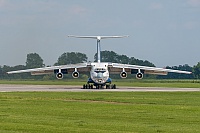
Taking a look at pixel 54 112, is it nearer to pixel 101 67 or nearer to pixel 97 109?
pixel 97 109

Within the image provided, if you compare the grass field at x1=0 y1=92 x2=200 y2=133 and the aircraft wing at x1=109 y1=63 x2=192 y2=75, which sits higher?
the aircraft wing at x1=109 y1=63 x2=192 y2=75

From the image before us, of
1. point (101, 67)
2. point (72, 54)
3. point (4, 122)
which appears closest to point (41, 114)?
point (4, 122)

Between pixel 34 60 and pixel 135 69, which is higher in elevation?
pixel 34 60

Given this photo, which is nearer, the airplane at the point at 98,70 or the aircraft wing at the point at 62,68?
the airplane at the point at 98,70

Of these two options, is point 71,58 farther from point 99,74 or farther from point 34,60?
point 99,74

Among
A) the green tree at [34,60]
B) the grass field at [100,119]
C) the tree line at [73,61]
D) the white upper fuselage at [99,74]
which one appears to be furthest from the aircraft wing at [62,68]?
the green tree at [34,60]

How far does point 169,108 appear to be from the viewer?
3194 centimetres

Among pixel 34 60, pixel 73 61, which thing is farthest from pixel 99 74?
pixel 34 60

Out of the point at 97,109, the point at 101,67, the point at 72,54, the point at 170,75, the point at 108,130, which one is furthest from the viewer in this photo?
the point at 170,75

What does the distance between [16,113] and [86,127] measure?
A: 6.85 m

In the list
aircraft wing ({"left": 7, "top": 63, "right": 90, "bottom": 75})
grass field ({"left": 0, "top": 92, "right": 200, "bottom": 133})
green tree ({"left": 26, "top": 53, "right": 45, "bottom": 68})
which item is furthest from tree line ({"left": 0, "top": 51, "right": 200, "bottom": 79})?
grass field ({"left": 0, "top": 92, "right": 200, "bottom": 133})

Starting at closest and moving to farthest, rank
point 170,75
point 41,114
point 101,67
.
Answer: point 41,114 → point 101,67 → point 170,75

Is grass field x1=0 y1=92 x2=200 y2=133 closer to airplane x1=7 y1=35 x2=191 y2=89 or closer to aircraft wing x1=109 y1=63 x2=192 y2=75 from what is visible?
airplane x1=7 y1=35 x2=191 y2=89

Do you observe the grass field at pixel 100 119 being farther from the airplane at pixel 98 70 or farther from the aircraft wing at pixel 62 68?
the aircraft wing at pixel 62 68
